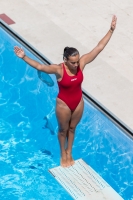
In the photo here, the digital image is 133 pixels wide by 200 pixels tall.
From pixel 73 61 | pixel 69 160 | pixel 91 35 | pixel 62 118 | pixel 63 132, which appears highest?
pixel 91 35

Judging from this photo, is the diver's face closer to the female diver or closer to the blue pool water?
the female diver

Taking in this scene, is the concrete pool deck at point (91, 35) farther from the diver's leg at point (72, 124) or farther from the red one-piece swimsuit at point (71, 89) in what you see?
the red one-piece swimsuit at point (71, 89)

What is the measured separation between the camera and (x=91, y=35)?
12898 millimetres

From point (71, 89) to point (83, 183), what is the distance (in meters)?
1.87

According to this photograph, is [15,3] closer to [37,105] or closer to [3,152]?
[37,105]

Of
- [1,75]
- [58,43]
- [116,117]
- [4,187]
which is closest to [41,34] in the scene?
[58,43]

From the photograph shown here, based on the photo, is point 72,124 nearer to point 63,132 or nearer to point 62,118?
point 63,132

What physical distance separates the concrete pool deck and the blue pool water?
0.49 meters

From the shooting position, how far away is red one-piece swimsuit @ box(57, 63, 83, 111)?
815 centimetres

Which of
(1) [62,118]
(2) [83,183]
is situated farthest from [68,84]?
(2) [83,183]

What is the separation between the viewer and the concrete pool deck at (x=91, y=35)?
11117 mm

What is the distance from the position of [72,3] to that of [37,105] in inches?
151

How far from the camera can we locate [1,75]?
1196cm

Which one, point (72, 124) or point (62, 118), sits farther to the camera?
point (72, 124)
